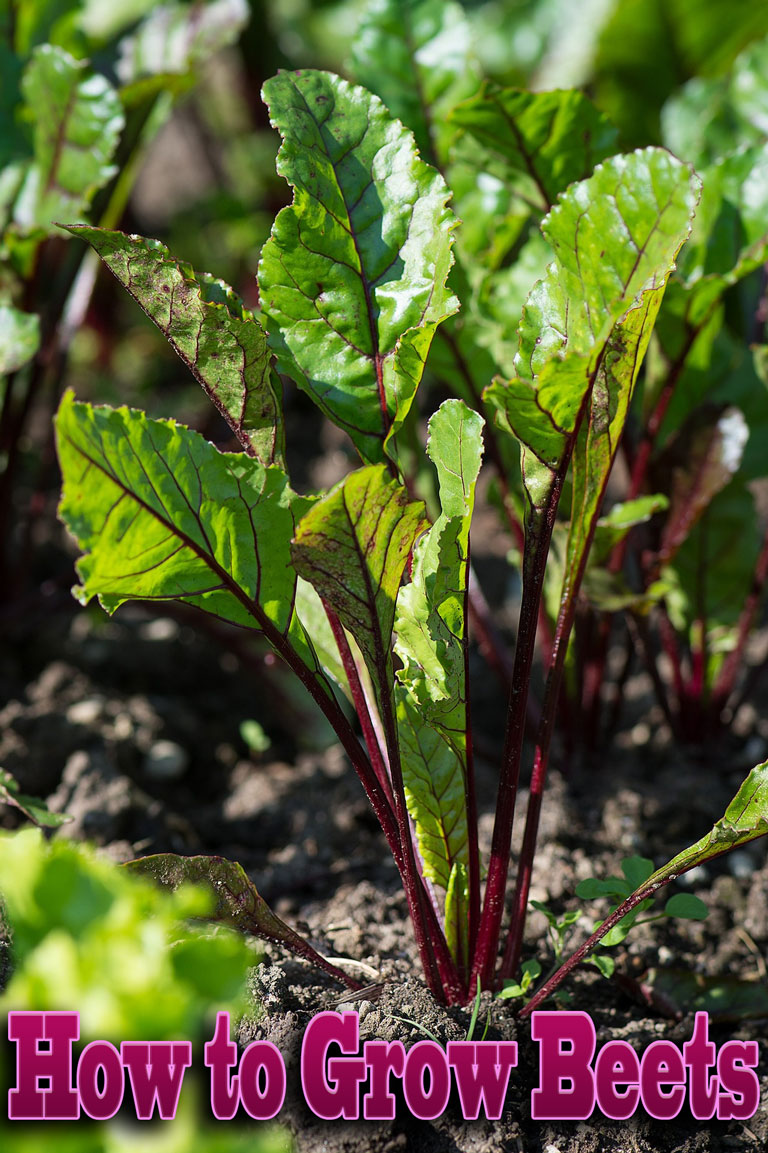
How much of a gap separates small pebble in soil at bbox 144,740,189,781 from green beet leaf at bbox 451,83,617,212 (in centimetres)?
106

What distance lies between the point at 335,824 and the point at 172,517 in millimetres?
770

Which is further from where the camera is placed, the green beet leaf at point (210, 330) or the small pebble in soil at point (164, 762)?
the small pebble in soil at point (164, 762)

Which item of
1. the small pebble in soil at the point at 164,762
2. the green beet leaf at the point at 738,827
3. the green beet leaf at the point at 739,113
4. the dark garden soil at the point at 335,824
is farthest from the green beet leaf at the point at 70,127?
the green beet leaf at the point at 738,827

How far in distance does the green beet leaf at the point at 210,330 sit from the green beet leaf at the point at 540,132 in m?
0.55

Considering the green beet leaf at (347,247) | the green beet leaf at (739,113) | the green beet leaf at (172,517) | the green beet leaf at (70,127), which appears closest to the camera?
the green beet leaf at (172,517)

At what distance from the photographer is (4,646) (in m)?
1.92

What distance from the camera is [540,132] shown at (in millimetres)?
1424

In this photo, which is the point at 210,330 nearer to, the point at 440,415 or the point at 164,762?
the point at 440,415

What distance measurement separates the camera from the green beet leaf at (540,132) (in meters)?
1.39

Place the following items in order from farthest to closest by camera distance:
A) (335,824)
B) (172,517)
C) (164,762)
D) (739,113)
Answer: (739,113) → (164,762) → (335,824) → (172,517)

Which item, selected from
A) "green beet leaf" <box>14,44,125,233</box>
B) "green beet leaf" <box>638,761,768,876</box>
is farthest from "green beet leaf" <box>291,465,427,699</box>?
"green beet leaf" <box>14,44,125,233</box>

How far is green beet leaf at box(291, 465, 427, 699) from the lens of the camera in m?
0.91

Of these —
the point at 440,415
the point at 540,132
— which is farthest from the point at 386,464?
the point at 540,132

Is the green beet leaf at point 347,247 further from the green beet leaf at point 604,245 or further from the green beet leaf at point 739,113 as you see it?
the green beet leaf at point 739,113
